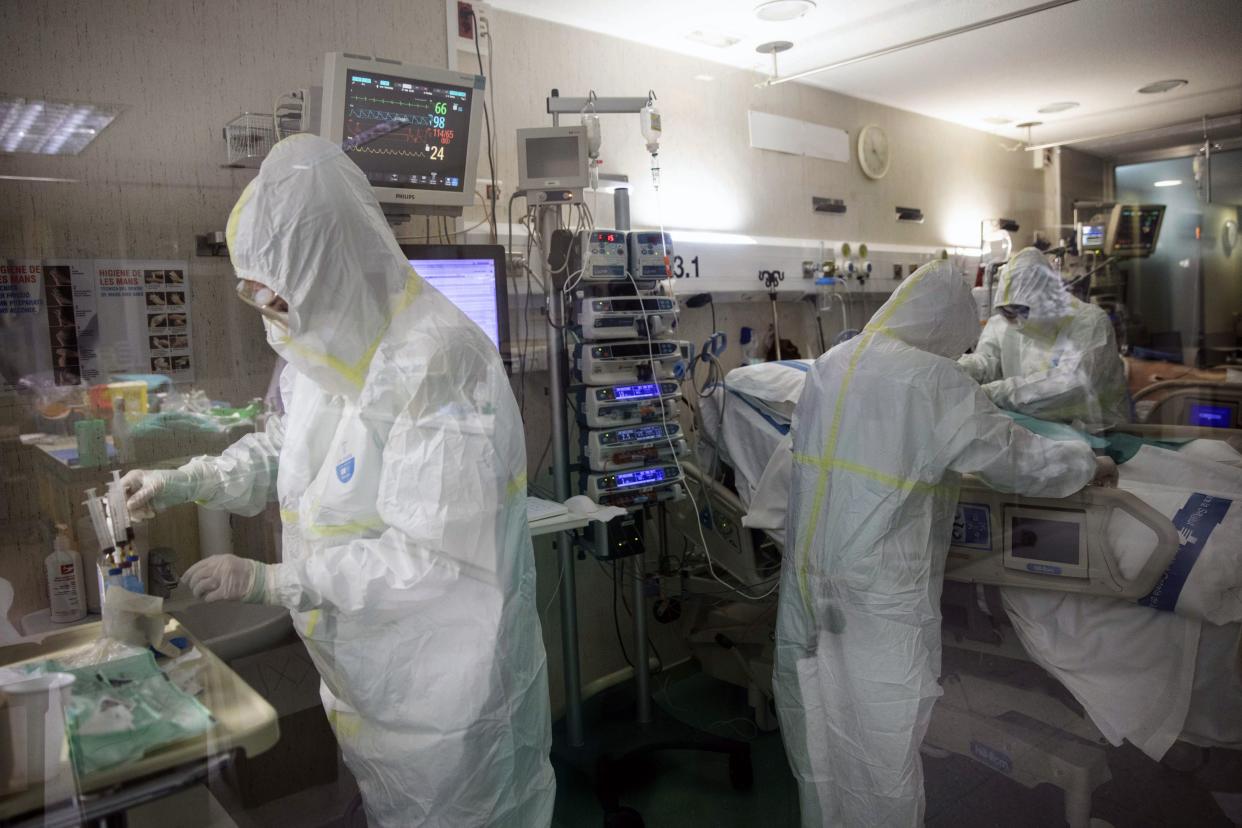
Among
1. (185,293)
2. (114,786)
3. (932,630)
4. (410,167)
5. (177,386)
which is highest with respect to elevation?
(410,167)

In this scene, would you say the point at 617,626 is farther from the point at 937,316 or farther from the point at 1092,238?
the point at 1092,238

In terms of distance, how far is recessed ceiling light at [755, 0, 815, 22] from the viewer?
2.60 metres

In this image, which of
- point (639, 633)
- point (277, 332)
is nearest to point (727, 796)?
point (639, 633)

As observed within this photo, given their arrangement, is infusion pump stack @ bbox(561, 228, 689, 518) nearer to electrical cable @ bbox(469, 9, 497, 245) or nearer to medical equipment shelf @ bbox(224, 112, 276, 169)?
electrical cable @ bbox(469, 9, 497, 245)

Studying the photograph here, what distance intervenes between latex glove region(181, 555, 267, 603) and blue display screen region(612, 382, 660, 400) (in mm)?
1237

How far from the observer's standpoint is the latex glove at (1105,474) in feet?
6.09

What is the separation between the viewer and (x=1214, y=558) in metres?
1.75

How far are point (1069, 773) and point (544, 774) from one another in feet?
4.24

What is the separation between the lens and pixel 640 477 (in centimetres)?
243

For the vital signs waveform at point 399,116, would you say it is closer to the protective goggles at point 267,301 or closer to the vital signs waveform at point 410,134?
the vital signs waveform at point 410,134

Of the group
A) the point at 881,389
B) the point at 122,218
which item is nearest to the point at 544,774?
the point at 881,389

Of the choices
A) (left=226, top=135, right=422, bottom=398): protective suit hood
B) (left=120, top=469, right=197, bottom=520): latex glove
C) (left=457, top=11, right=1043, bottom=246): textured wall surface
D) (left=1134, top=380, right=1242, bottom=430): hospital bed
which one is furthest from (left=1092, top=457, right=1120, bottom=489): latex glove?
(left=120, top=469, right=197, bottom=520): latex glove

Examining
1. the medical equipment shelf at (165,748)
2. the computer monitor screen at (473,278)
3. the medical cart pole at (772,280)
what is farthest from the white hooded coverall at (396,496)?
the medical cart pole at (772,280)

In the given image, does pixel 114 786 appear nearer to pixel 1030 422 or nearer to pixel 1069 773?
pixel 1030 422
